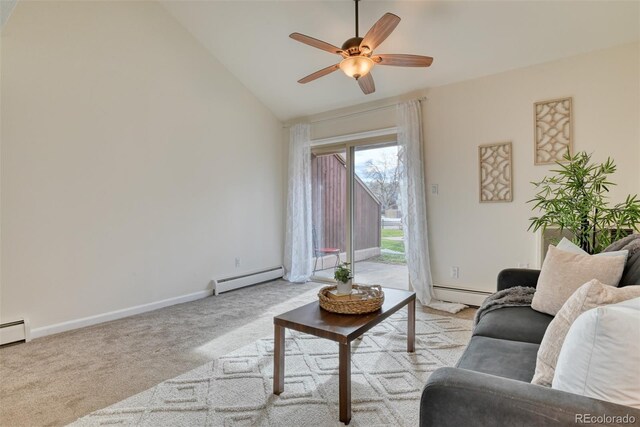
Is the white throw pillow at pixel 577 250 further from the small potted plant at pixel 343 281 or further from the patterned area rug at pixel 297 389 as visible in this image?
the small potted plant at pixel 343 281

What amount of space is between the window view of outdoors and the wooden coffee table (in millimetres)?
2190

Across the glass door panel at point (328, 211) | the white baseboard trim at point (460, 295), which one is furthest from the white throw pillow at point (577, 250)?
the glass door panel at point (328, 211)

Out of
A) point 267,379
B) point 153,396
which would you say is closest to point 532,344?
point 267,379

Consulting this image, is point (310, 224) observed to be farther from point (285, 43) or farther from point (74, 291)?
point (74, 291)

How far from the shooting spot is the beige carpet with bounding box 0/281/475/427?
1.90 m

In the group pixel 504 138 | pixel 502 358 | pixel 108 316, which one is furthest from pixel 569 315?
pixel 108 316

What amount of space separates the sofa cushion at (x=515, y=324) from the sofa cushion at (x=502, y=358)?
Result: 0.08 meters

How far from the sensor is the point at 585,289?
1.19 metres

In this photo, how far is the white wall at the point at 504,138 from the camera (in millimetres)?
2924

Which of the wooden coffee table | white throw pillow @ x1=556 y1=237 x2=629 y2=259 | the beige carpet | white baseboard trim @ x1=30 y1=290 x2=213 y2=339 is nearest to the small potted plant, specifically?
the wooden coffee table

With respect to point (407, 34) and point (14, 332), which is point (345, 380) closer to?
point (14, 332)

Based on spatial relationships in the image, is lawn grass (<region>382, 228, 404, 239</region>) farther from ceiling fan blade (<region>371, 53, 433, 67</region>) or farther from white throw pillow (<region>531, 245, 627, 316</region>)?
white throw pillow (<region>531, 245, 627, 316</region>)

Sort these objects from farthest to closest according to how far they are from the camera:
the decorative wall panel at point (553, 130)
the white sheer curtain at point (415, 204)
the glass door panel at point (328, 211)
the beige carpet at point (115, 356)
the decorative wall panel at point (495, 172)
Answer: the glass door panel at point (328, 211), the white sheer curtain at point (415, 204), the decorative wall panel at point (495, 172), the decorative wall panel at point (553, 130), the beige carpet at point (115, 356)

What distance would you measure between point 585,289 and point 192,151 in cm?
388
